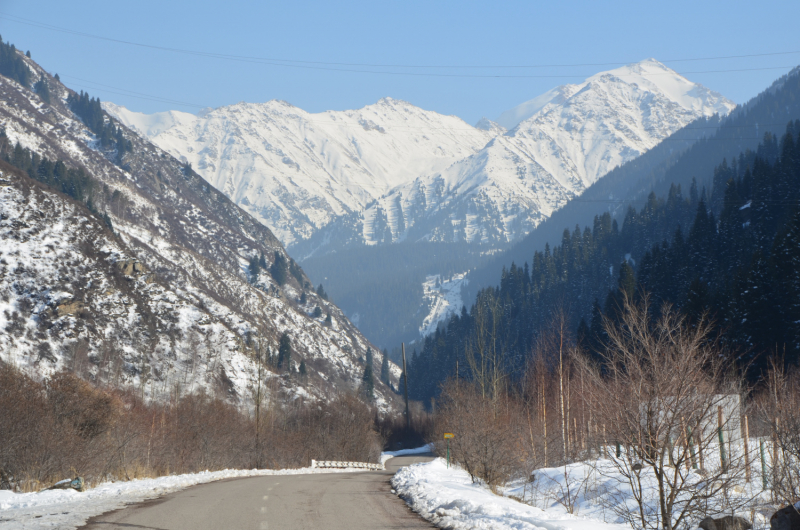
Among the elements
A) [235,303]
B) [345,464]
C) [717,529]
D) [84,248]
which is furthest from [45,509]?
[235,303]

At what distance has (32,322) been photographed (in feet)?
274

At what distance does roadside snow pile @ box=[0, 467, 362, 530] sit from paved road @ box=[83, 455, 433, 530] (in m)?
0.56

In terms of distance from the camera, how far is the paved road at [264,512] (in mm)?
12578

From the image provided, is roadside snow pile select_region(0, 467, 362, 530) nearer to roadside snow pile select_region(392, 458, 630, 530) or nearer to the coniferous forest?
roadside snow pile select_region(392, 458, 630, 530)

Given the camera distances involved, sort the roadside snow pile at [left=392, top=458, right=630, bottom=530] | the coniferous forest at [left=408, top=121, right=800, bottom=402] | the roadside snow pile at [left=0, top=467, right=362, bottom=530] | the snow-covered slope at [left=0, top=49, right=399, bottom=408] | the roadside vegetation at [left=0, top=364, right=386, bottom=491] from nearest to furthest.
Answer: the roadside snow pile at [left=0, top=467, right=362, bottom=530]
the roadside snow pile at [left=392, top=458, right=630, bottom=530]
the roadside vegetation at [left=0, top=364, right=386, bottom=491]
the coniferous forest at [left=408, top=121, right=800, bottom=402]
the snow-covered slope at [left=0, top=49, right=399, bottom=408]

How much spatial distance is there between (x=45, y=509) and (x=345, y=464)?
3711 cm

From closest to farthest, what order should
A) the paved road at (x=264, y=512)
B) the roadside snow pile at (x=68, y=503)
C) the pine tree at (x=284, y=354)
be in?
the roadside snow pile at (x=68, y=503)
the paved road at (x=264, y=512)
the pine tree at (x=284, y=354)

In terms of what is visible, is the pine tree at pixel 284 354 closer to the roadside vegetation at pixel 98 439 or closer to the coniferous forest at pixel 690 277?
the coniferous forest at pixel 690 277

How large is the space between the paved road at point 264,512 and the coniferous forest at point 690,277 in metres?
11.7

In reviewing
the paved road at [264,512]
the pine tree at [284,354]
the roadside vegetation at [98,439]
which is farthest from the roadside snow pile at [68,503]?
the pine tree at [284,354]

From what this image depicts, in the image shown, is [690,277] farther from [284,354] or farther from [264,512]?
[264,512]

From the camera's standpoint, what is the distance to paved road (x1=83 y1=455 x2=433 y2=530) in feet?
41.3

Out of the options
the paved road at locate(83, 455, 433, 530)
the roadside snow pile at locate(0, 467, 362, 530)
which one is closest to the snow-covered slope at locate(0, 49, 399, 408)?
the roadside snow pile at locate(0, 467, 362, 530)

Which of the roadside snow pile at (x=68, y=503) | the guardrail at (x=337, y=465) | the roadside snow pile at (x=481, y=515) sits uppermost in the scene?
the roadside snow pile at (x=68, y=503)
